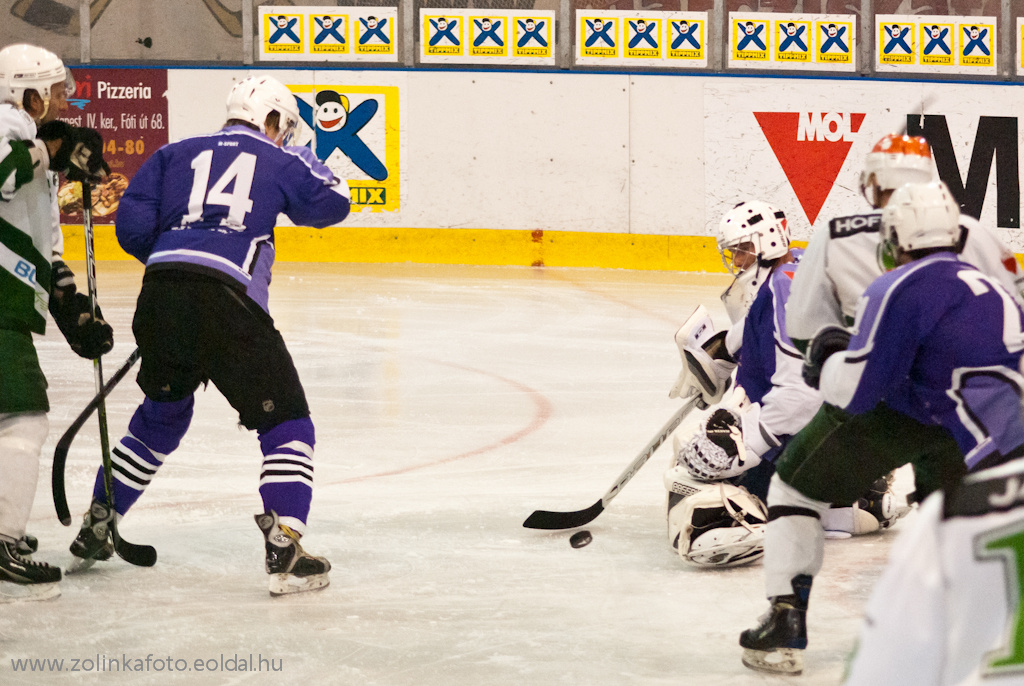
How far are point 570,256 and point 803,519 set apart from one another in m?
7.52

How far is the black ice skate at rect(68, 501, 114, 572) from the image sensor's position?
3234 mm

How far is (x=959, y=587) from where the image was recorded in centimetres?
91

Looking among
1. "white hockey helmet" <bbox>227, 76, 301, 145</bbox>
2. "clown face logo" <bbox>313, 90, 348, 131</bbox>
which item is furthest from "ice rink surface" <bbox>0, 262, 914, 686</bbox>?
"clown face logo" <bbox>313, 90, 348, 131</bbox>

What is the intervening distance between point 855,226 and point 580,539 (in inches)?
52.7

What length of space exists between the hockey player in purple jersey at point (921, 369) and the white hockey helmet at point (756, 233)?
38.7 inches

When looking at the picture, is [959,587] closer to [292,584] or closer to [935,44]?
[292,584]

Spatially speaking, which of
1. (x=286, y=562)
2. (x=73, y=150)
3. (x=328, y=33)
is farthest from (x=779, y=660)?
(x=328, y=33)

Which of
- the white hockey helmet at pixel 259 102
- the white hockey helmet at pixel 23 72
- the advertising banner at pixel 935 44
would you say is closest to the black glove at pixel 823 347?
the white hockey helmet at pixel 259 102

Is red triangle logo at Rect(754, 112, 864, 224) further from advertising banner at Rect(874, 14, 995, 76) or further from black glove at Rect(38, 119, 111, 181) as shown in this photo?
black glove at Rect(38, 119, 111, 181)

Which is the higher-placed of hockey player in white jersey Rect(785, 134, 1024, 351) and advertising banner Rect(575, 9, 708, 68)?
advertising banner Rect(575, 9, 708, 68)

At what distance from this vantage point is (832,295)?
2.64m

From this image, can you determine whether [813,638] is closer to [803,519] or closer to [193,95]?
[803,519]

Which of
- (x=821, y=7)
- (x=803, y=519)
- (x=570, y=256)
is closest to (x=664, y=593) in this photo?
(x=803, y=519)

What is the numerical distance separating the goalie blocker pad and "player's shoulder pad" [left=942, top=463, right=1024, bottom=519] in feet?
8.12
